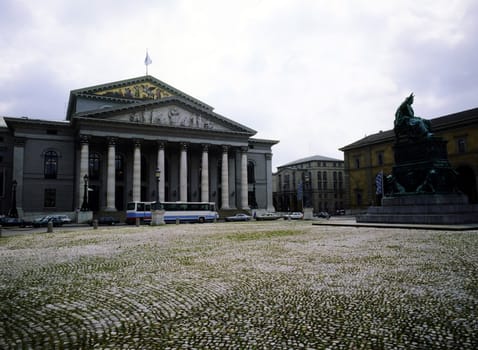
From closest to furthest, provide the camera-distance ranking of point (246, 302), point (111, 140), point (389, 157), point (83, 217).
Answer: point (246, 302) < point (83, 217) < point (111, 140) < point (389, 157)

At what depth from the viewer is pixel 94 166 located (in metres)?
49.2

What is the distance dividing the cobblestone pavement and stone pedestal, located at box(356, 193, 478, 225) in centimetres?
1166

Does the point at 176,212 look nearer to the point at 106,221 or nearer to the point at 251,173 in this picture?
the point at 106,221

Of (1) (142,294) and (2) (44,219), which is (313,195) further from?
(1) (142,294)

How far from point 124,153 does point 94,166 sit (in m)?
4.48

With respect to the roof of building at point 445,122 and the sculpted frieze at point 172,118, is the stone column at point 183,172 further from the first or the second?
the roof of building at point 445,122

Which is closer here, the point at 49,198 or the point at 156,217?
the point at 156,217

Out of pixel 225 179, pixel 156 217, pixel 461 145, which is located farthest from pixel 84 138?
pixel 461 145

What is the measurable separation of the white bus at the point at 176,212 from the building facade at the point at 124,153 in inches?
95.5

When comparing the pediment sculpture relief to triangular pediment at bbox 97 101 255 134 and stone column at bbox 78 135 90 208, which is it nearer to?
triangular pediment at bbox 97 101 255 134

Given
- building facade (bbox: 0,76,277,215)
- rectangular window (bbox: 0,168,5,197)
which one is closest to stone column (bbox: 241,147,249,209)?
building facade (bbox: 0,76,277,215)

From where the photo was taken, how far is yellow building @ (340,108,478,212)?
1944 inches

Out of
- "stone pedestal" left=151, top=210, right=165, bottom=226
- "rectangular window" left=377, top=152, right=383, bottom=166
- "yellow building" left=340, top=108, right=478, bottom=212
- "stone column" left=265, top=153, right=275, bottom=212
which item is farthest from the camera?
"rectangular window" left=377, top=152, right=383, bottom=166

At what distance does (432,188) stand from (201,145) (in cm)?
3545
